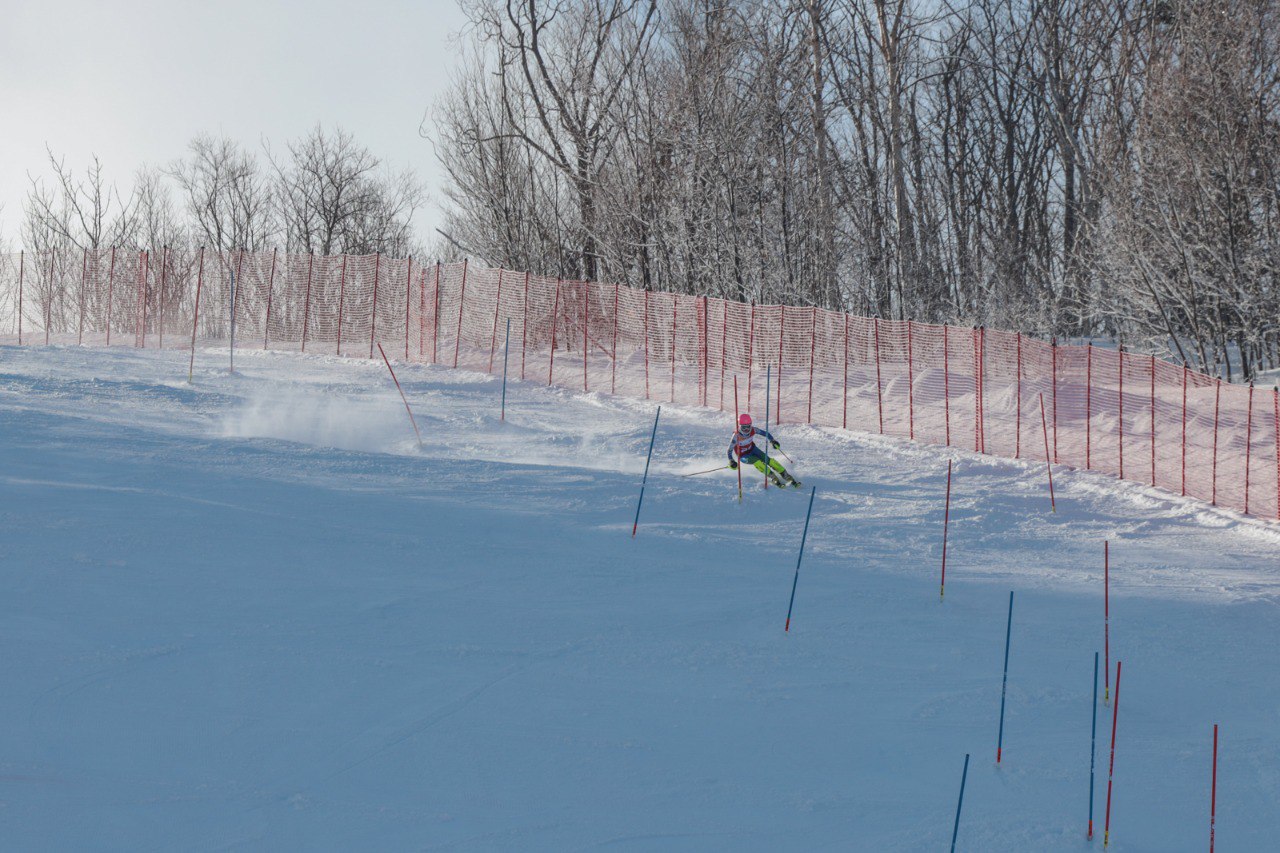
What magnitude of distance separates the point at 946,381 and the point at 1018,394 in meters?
1.26

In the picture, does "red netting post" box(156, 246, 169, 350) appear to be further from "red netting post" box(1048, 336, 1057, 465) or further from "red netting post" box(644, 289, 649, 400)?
"red netting post" box(1048, 336, 1057, 465)

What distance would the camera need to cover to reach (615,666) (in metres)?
8.71

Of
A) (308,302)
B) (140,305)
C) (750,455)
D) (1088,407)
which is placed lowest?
(750,455)

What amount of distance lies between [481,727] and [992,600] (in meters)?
5.74

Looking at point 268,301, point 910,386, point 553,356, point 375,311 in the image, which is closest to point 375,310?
point 375,311

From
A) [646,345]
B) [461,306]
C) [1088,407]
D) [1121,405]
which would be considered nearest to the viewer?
[1121,405]

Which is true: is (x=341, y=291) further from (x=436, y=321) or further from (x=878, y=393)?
(x=878, y=393)

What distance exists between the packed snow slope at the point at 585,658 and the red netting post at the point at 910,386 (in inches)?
164

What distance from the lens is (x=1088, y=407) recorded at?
61.2 ft

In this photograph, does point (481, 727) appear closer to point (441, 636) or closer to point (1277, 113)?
point (441, 636)

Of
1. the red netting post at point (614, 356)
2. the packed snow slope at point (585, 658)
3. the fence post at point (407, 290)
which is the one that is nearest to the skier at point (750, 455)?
the packed snow slope at point (585, 658)

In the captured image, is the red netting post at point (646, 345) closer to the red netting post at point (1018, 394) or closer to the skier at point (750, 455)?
the red netting post at point (1018, 394)

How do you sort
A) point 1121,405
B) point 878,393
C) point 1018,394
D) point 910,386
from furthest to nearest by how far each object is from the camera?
point 878,393, point 910,386, point 1018,394, point 1121,405

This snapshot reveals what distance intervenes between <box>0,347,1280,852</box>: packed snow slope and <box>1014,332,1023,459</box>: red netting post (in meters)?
2.57
